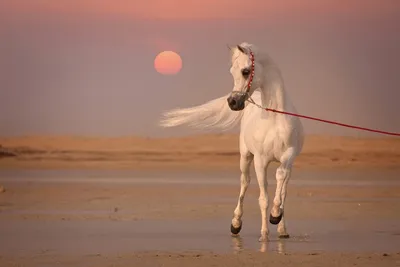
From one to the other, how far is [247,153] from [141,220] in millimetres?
2466

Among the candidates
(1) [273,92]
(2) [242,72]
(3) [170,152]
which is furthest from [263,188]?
(3) [170,152]

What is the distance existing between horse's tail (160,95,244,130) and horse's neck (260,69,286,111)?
67.5 inches

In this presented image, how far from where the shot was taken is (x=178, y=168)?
44.8 meters

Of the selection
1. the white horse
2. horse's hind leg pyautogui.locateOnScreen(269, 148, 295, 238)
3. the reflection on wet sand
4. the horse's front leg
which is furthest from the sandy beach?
the white horse

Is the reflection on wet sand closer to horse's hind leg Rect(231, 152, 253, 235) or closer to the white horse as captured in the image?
the white horse

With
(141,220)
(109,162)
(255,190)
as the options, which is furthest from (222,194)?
(109,162)

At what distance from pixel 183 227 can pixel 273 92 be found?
2.63 m

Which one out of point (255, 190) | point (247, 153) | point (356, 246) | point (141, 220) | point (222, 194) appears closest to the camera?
point (356, 246)

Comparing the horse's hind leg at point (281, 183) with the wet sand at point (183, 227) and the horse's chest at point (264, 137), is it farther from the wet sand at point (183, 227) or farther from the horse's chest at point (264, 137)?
the wet sand at point (183, 227)

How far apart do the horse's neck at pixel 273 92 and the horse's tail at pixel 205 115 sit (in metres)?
1.72

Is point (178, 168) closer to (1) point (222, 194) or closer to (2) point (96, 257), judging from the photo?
(1) point (222, 194)

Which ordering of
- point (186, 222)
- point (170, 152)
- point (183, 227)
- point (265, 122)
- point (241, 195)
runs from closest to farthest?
point (265, 122), point (241, 195), point (183, 227), point (186, 222), point (170, 152)

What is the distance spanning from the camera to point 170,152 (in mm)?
60906

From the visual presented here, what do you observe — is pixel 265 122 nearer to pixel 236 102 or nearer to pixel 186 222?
Answer: pixel 236 102
